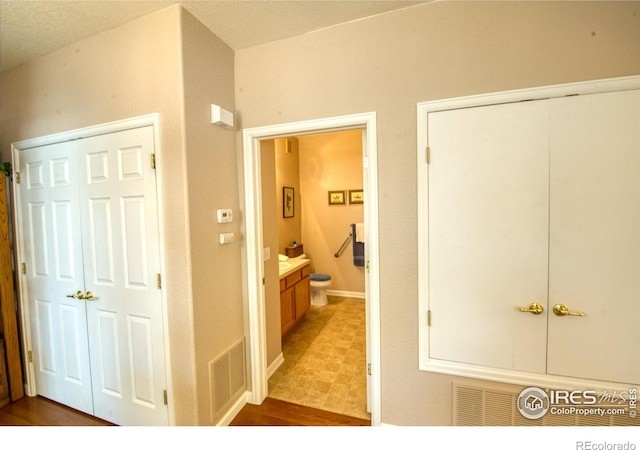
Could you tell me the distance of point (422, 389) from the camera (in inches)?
61.6

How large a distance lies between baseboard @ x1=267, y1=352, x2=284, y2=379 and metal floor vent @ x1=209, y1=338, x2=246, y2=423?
12.0 inches

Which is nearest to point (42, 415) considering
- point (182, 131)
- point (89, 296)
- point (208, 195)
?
point (89, 296)

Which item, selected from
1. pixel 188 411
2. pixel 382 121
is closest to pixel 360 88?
pixel 382 121

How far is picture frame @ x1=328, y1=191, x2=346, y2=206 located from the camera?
433 cm

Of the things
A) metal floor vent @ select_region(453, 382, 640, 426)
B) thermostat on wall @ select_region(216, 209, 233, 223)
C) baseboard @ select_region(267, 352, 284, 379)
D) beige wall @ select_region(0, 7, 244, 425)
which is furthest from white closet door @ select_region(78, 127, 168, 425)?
metal floor vent @ select_region(453, 382, 640, 426)

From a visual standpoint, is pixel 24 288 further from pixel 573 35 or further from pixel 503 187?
pixel 573 35

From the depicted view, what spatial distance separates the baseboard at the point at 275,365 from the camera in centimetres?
224

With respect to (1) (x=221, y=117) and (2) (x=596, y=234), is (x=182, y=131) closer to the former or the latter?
(1) (x=221, y=117)

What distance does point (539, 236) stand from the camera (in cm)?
134

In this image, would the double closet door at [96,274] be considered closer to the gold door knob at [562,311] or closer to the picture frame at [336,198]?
the gold door knob at [562,311]

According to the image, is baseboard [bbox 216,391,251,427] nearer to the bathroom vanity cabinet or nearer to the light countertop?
the bathroom vanity cabinet

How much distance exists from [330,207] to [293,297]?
75.5 inches

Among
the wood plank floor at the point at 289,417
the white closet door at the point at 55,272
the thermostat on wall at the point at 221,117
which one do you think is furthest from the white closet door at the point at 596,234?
the white closet door at the point at 55,272
